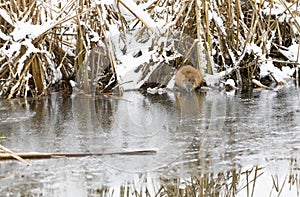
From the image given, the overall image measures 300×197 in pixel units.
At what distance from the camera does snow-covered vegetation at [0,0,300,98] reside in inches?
144

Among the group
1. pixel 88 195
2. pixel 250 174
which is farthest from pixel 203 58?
pixel 88 195

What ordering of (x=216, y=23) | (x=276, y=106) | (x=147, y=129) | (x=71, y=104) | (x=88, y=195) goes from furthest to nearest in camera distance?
1. (x=216, y=23)
2. (x=71, y=104)
3. (x=276, y=106)
4. (x=147, y=129)
5. (x=88, y=195)

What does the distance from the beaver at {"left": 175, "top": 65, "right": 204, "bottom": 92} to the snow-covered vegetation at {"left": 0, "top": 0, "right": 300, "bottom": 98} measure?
5 centimetres

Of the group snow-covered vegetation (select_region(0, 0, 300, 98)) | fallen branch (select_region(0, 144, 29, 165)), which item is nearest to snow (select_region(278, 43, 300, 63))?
snow-covered vegetation (select_region(0, 0, 300, 98))

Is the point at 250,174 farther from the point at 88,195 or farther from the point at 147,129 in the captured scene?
the point at 147,129

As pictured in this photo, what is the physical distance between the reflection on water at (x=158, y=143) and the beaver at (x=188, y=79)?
0.19 meters

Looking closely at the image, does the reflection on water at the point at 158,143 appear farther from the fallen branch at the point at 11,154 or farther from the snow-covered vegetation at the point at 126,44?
the snow-covered vegetation at the point at 126,44

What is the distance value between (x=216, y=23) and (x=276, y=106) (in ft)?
3.35

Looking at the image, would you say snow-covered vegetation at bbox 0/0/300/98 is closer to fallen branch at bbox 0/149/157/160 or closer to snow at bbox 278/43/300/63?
snow at bbox 278/43/300/63

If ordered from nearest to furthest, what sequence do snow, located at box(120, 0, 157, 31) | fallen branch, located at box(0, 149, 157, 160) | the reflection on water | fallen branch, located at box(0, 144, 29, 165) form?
the reflection on water → fallen branch, located at box(0, 144, 29, 165) → fallen branch, located at box(0, 149, 157, 160) → snow, located at box(120, 0, 157, 31)

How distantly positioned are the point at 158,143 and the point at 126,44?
1.51 metres

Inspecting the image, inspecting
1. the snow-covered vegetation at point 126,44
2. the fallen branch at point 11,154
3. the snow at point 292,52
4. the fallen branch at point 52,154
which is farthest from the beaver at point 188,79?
the fallen branch at point 11,154

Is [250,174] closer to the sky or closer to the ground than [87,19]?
closer to the ground

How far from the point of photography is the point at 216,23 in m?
4.07
